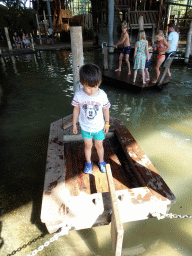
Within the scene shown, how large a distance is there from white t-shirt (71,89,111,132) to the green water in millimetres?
1232

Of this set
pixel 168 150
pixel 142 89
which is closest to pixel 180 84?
pixel 142 89

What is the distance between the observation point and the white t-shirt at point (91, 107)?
2066mm

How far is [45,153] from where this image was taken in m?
3.54

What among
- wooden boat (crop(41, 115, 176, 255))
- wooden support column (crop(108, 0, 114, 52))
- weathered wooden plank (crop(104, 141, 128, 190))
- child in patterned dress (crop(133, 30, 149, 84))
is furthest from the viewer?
wooden support column (crop(108, 0, 114, 52))

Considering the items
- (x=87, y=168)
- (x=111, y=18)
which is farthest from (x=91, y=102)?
(x=111, y=18)

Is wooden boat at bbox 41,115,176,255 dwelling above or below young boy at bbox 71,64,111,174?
below

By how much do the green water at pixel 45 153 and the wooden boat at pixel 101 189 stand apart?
0.30 metres

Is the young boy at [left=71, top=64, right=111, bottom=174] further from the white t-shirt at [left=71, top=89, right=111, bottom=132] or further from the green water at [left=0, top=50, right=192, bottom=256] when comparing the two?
the green water at [left=0, top=50, right=192, bottom=256]

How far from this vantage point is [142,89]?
6.06 metres

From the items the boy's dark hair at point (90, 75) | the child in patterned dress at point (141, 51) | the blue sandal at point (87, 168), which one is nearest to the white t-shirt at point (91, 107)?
the boy's dark hair at point (90, 75)

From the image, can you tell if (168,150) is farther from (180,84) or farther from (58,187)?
(180,84)

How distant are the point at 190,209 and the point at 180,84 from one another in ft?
18.7

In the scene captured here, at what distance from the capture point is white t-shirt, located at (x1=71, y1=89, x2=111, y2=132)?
2066 mm

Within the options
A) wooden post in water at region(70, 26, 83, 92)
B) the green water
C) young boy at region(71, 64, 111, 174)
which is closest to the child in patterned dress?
the green water
